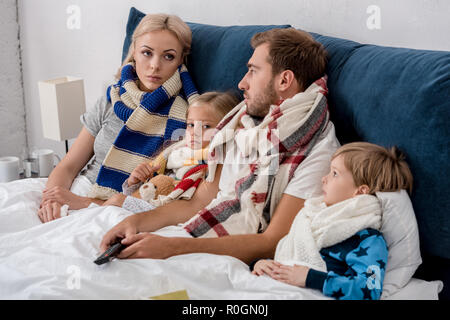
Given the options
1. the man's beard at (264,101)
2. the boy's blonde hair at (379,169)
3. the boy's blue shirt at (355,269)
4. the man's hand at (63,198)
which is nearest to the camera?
the boy's blue shirt at (355,269)

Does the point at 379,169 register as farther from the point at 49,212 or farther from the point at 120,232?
the point at 49,212

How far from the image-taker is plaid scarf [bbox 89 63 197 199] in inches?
77.9

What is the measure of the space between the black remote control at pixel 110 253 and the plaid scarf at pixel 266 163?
0.24 meters

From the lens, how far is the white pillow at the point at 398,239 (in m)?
1.25

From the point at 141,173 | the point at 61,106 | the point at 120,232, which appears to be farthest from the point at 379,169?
the point at 61,106

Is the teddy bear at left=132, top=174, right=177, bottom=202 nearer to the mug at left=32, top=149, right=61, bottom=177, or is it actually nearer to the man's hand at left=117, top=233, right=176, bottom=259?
the man's hand at left=117, top=233, right=176, bottom=259

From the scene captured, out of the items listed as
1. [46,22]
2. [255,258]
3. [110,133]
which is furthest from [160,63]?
[46,22]

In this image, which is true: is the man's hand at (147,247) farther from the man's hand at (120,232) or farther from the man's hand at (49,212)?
the man's hand at (49,212)

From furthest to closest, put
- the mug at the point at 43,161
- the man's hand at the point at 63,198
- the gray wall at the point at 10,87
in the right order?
the gray wall at the point at 10,87, the mug at the point at 43,161, the man's hand at the point at 63,198

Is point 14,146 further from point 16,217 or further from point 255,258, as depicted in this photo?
point 255,258

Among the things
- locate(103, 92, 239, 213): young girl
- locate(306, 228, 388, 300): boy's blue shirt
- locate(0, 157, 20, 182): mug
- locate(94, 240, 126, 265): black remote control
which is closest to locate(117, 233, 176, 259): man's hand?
locate(94, 240, 126, 265): black remote control

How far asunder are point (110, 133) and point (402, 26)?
1.21m

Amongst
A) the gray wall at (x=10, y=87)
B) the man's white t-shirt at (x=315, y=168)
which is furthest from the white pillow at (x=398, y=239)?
the gray wall at (x=10, y=87)

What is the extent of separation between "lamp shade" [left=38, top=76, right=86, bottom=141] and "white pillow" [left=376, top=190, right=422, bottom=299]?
1.83 meters
